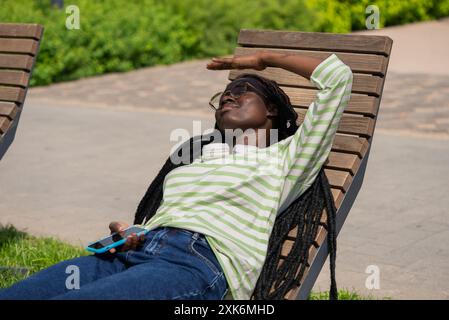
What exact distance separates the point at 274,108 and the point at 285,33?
2.72ft

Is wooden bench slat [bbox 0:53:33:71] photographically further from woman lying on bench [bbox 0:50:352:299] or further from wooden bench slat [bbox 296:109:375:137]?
wooden bench slat [bbox 296:109:375:137]

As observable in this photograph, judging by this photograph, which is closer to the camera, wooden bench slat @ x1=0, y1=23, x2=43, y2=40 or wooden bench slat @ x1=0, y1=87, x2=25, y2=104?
wooden bench slat @ x1=0, y1=87, x2=25, y2=104

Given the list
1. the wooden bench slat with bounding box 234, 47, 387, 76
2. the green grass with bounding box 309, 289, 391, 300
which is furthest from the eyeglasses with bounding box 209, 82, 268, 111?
the green grass with bounding box 309, 289, 391, 300

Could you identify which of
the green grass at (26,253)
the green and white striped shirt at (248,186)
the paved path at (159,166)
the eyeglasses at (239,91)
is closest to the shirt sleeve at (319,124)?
the green and white striped shirt at (248,186)

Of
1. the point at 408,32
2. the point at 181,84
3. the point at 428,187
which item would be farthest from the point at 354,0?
the point at 428,187

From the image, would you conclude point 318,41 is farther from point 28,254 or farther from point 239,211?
point 28,254

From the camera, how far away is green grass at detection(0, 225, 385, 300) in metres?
4.40

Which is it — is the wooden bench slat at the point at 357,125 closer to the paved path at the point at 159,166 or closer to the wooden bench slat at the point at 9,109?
the paved path at the point at 159,166

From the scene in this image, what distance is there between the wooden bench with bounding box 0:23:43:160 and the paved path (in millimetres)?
895

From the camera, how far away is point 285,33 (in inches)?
175

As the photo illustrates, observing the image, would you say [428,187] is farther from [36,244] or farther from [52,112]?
[52,112]

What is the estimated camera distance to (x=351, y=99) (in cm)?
410
